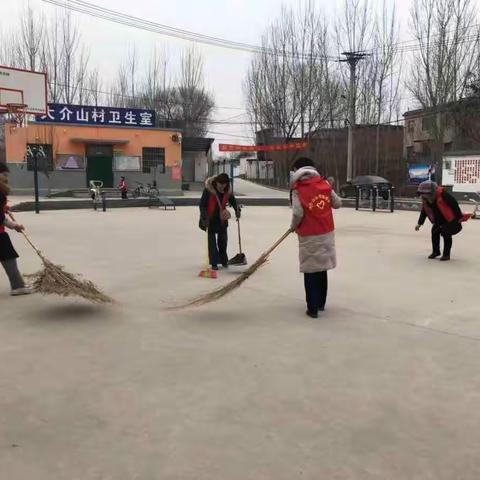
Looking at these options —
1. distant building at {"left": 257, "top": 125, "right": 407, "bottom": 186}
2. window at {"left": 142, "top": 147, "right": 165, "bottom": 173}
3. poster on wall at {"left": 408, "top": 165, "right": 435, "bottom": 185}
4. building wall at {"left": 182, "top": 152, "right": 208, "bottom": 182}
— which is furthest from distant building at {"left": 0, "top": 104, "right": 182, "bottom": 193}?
poster on wall at {"left": 408, "top": 165, "right": 435, "bottom": 185}

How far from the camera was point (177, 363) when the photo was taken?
424cm

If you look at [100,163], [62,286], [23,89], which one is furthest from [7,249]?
[100,163]

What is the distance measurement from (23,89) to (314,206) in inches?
659

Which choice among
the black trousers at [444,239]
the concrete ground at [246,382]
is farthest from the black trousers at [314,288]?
the black trousers at [444,239]

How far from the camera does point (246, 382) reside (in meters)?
3.86

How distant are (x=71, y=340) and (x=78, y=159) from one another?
28635 mm

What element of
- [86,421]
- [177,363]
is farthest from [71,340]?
[86,421]

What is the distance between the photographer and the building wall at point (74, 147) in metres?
30.3

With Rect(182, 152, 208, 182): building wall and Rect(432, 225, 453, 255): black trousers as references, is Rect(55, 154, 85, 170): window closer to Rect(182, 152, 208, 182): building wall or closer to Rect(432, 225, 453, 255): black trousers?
Rect(182, 152, 208, 182): building wall

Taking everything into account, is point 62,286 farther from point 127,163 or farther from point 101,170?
point 127,163

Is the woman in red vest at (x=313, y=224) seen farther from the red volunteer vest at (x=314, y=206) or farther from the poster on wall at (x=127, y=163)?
the poster on wall at (x=127, y=163)

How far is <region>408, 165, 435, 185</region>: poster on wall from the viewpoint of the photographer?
104ft

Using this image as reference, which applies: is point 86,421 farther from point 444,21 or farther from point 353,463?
point 444,21

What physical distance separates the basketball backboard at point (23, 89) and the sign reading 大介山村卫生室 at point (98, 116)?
37.6 ft
